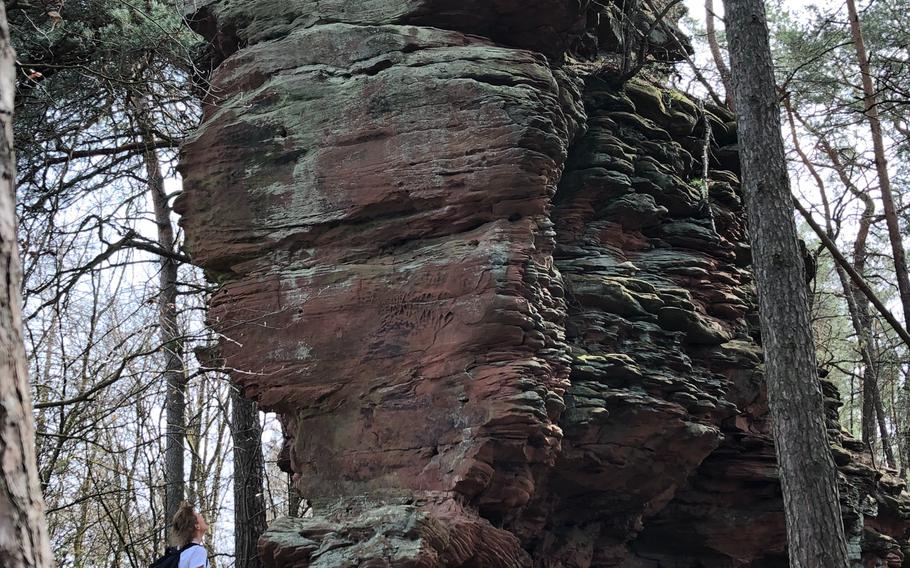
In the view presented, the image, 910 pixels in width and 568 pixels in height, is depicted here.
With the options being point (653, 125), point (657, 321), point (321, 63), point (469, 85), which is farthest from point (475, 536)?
point (653, 125)

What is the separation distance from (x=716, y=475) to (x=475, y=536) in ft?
12.9

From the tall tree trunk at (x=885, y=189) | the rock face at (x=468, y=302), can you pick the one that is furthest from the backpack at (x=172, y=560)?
the tall tree trunk at (x=885, y=189)

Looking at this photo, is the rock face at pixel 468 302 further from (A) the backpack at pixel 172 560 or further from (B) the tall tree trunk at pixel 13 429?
(B) the tall tree trunk at pixel 13 429

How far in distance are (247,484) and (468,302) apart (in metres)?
4.62

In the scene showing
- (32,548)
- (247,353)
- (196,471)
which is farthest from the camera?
(196,471)

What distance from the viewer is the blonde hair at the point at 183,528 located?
19.9 feet

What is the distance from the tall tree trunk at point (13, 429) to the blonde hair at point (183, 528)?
390 cm

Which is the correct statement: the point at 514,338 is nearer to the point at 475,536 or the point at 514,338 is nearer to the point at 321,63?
the point at 475,536

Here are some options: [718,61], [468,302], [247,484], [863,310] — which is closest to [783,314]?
[468,302]

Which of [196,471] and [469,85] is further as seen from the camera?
[196,471]

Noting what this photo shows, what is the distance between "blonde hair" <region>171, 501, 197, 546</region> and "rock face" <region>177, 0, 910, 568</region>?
55.8 inches

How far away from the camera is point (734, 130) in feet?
39.9

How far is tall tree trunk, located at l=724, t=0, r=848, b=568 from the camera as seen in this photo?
7.28m

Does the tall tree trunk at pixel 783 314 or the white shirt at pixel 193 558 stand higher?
the tall tree trunk at pixel 783 314
